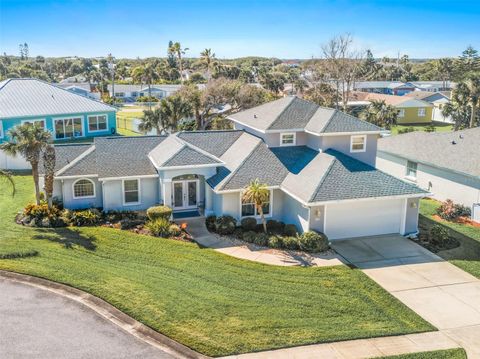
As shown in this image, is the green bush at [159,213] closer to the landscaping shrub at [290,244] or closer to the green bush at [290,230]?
the green bush at [290,230]

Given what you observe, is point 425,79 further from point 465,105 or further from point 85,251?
point 85,251

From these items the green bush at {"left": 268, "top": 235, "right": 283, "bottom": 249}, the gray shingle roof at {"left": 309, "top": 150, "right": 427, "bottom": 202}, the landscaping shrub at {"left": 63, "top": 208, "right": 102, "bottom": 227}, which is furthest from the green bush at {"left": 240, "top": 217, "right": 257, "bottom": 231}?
the landscaping shrub at {"left": 63, "top": 208, "right": 102, "bottom": 227}

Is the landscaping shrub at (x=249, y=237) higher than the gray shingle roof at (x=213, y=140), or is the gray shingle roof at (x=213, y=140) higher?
the gray shingle roof at (x=213, y=140)

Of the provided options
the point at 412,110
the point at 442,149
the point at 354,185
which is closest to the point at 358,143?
the point at 354,185

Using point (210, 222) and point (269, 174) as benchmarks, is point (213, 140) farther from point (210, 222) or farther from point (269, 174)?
point (210, 222)

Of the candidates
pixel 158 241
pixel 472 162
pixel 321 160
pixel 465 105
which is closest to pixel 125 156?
pixel 158 241

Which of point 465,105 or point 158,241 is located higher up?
point 465,105

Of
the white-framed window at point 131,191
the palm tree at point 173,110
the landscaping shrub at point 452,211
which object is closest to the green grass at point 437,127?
the palm tree at point 173,110

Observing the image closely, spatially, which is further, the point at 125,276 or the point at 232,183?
the point at 232,183
